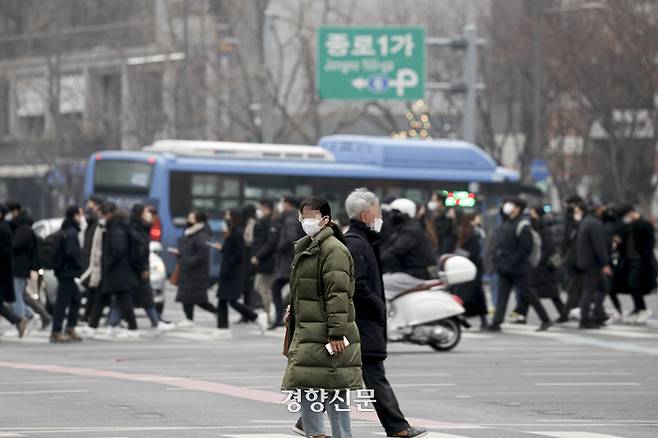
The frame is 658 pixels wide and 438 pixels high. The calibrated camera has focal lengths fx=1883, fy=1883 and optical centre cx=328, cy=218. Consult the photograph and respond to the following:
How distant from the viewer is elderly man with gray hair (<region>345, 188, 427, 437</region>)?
11.7 metres

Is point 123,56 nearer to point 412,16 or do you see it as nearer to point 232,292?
point 412,16

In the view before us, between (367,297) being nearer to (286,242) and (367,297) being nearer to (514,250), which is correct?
(286,242)

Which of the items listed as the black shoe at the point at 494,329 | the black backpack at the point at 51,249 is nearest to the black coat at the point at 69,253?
the black backpack at the point at 51,249

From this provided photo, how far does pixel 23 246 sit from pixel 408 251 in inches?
220

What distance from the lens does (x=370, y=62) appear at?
4216cm

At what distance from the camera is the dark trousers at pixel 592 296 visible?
2455 cm

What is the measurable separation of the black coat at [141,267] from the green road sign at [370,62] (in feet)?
60.9

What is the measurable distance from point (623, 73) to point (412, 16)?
45.0 feet

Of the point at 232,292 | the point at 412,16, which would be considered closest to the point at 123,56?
the point at 412,16

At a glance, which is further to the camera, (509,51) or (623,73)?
(509,51)

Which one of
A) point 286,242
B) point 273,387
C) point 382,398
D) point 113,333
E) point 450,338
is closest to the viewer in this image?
point 382,398

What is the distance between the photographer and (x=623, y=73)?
4569 cm

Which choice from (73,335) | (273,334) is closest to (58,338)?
(73,335)

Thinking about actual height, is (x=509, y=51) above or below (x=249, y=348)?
above
